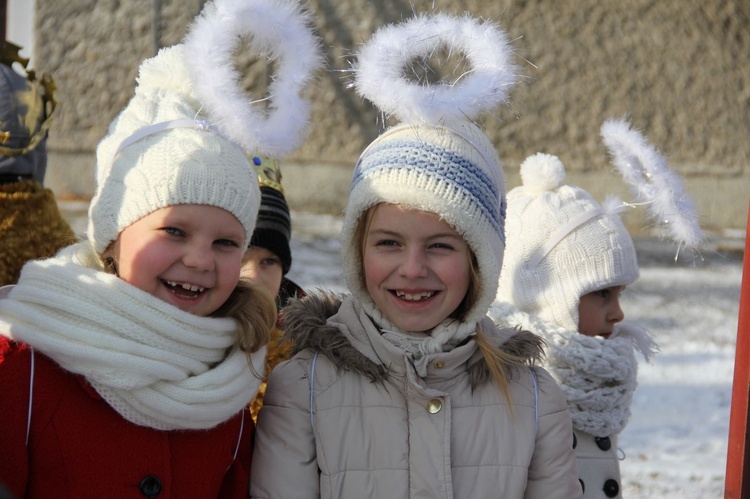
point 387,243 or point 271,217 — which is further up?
point 271,217

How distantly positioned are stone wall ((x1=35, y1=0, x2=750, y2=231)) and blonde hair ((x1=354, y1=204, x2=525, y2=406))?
22.3ft

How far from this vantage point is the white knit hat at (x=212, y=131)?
1958 mm

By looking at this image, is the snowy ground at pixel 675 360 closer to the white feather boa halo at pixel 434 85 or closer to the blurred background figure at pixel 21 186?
the white feather boa halo at pixel 434 85

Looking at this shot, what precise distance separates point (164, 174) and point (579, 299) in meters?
1.35

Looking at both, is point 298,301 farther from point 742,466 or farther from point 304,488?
point 742,466

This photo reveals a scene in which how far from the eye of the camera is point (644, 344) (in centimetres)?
295

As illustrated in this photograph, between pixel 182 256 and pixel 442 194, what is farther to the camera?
pixel 442 194

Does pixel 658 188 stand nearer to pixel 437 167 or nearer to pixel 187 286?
pixel 437 167

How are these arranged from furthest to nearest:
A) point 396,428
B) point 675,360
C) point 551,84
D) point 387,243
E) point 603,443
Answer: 1. point 551,84
2. point 675,360
3. point 603,443
4. point 387,243
5. point 396,428

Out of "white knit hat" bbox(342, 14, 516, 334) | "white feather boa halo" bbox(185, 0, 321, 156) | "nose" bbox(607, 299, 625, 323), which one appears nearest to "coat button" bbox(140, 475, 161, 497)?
"white knit hat" bbox(342, 14, 516, 334)

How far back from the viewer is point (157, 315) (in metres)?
1.88

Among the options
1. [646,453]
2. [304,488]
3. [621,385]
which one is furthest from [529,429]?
[646,453]

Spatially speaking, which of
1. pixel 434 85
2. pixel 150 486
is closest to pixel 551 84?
pixel 434 85

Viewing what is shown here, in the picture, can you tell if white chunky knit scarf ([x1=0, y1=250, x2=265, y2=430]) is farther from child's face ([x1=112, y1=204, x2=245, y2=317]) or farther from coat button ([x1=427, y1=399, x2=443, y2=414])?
coat button ([x1=427, y1=399, x2=443, y2=414])
